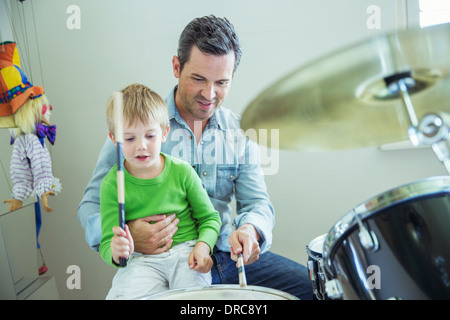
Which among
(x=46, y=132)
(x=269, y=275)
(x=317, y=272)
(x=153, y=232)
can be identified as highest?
(x=46, y=132)

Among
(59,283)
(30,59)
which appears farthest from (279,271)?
(30,59)

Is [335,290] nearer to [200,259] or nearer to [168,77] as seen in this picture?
[200,259]

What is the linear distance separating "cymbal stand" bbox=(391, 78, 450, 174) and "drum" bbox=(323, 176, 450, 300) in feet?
0.19

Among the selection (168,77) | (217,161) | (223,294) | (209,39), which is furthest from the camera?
(168,77)

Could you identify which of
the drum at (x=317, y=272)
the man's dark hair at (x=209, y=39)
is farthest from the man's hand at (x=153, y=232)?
the man's dark hair at (x=209, y=39)

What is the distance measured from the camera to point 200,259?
30.0 inches

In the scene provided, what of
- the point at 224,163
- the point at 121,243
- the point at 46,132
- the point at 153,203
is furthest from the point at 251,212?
the point at 46,132

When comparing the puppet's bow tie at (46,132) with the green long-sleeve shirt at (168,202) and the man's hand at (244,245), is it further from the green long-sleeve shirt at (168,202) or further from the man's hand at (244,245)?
the man's hand at (244,245)

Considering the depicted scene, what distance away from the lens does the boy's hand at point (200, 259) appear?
30.0 inches

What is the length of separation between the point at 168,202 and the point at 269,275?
359 mm
